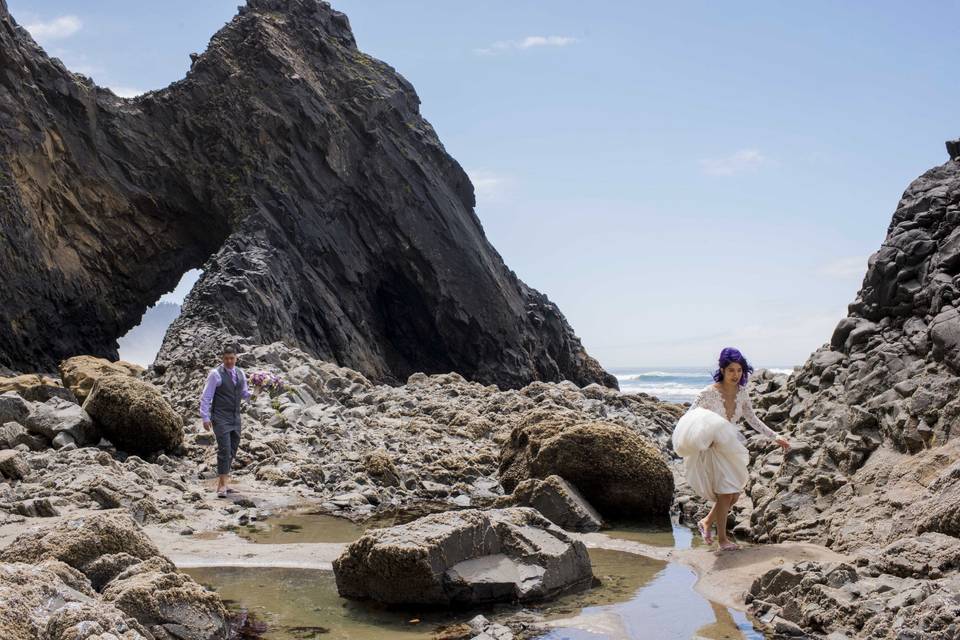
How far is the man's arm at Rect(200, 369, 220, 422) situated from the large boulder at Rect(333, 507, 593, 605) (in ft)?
18.1

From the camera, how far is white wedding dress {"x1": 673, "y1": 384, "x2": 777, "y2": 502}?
26.1ft

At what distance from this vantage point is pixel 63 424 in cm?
1328

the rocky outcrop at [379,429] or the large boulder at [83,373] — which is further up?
the large boulder at [83,373]

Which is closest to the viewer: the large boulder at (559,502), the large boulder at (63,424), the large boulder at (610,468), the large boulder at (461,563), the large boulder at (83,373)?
the large boulder at (461,563)

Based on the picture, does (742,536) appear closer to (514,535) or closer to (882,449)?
(882,449)

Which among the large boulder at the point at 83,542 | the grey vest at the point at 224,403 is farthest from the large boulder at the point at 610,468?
the large boulder at the point at 83,542

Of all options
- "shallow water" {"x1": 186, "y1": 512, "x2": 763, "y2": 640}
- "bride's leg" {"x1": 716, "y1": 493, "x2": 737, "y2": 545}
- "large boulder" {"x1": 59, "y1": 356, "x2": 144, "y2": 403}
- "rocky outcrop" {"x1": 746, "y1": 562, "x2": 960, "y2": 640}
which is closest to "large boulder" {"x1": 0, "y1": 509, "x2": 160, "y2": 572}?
"shallow water" {"x1": 186, "y1": 512, "x2": 763, "y2": 640}

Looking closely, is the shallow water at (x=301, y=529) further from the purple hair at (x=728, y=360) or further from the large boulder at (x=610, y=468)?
the purple hair at (x=728, y=360)

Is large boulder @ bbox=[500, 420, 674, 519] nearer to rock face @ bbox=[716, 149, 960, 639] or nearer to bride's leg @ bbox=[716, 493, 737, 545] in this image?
rock face @ bbox=[716, 149, 960, 639]

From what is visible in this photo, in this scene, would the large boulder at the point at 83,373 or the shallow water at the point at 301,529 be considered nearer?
the shallow water at the point at 301,529

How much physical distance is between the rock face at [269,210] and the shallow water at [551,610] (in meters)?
23.9

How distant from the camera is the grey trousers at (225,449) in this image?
11945 mm

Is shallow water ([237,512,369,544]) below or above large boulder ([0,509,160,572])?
below

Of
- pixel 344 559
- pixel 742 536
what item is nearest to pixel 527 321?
pixel 742 536
